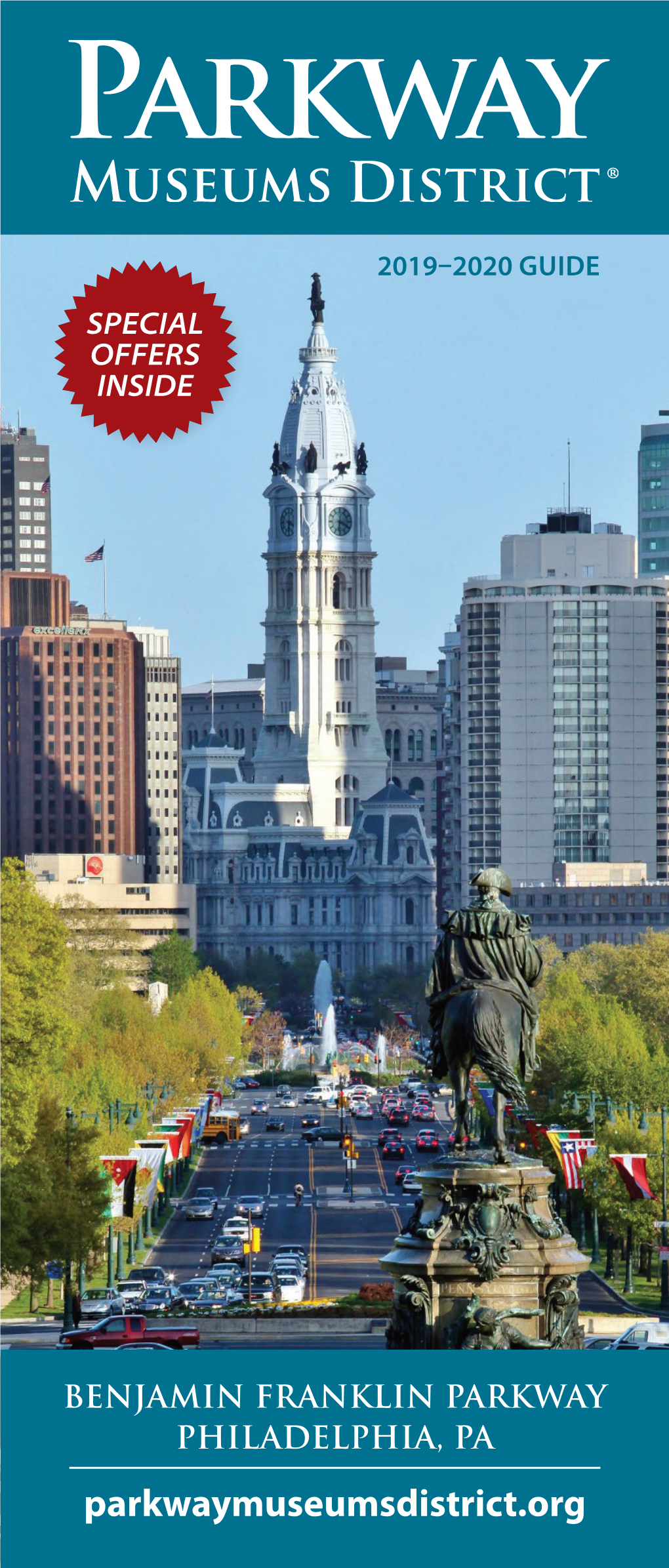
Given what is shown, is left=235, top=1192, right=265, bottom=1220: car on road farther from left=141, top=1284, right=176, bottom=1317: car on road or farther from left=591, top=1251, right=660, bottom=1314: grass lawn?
left=141, top=1284, right=176, bottom=1317: car on road

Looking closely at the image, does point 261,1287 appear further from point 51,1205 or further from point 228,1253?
point 228,1253

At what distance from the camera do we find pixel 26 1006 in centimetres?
12538

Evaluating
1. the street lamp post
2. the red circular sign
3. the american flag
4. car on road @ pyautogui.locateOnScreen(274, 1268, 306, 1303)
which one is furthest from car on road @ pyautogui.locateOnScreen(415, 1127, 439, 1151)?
the red circular sign

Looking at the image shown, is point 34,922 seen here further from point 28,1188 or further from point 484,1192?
point 484,1192

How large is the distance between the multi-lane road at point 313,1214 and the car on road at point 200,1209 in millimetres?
277

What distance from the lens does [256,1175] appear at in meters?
178

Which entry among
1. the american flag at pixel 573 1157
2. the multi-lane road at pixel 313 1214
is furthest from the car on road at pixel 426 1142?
the american flag at pixel 573 1157

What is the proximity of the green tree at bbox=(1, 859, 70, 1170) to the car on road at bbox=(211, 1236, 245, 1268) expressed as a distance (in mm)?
8452

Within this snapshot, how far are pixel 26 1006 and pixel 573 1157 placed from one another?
20303mm

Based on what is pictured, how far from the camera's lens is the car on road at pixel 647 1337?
65000 millimetres

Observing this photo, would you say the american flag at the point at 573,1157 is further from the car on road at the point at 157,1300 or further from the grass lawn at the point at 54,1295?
the grass lawn at the point at 54,1295

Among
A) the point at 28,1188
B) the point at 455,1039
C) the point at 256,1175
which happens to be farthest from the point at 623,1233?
the point at 455,1039

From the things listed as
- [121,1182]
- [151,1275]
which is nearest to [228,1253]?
[151,1275]
